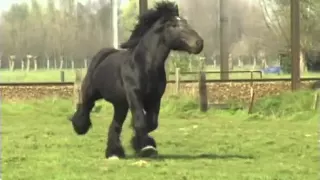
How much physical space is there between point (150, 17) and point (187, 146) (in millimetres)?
2705

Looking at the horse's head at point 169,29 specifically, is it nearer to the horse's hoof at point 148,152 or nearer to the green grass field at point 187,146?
the horse's hoof at point 148,152

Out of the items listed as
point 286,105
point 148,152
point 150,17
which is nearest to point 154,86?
point 148,152

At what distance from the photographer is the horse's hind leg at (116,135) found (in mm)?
9953

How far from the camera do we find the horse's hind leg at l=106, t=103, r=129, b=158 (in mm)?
9953

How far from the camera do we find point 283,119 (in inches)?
695

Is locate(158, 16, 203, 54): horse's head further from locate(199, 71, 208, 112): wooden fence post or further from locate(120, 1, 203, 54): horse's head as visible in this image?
locate(199, 71, 208, 112): wooden fence post

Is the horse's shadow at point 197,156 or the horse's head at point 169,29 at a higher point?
the horse's head at point 169,29

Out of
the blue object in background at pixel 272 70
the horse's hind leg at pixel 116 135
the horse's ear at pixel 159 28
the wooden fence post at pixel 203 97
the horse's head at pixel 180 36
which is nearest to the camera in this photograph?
the horse's head at pixel 180 36

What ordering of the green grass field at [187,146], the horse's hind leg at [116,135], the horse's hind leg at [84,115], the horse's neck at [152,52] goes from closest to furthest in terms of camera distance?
the green grass field at [187,146] < the horse's neck at [152,52] < the horse's hind leg at [116,135] < the horse's hind leg at [84,115]

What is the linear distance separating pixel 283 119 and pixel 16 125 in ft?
20.5

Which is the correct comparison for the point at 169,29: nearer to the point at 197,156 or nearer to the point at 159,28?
the point at 159,28

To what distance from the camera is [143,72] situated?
30.9 feet

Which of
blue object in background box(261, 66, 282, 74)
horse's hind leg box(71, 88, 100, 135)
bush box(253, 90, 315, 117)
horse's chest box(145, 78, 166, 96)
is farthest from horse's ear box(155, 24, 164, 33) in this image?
blue object in background box(261, 66, 282, 74)

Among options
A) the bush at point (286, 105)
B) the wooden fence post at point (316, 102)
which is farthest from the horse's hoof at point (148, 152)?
the wooden fence post at point (316, 102)
